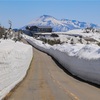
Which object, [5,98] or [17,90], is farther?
[17,90]

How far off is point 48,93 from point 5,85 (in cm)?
276

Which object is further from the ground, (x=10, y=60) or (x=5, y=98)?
(x=10, y=60)

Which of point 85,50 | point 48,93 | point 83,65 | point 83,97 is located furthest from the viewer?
point 85,50

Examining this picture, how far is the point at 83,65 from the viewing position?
1258 inches

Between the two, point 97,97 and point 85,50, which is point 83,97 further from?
point 85,50

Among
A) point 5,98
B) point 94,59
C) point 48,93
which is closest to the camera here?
point 5,98

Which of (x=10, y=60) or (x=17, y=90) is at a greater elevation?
(x=10, y=60)

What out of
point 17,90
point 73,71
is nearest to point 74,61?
point 73,71

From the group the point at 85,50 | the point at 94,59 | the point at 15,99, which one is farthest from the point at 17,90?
the point at 85,50

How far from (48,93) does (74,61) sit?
16.3m

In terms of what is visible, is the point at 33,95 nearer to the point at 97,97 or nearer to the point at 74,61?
the point at 97,97

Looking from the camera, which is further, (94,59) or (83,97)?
(94,59)

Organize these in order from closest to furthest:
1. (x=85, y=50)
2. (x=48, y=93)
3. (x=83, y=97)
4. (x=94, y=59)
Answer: (x=83, y=97) < (x=48, y=93) < (x=94, y=59) < (x=85, y=50)

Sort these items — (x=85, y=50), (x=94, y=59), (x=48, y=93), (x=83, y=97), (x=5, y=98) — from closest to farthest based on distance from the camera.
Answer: (x=5, y=98)
(x=83, y=97)
(x=48, y=93)
(x=94, y=59)
(x=85, y=50)
